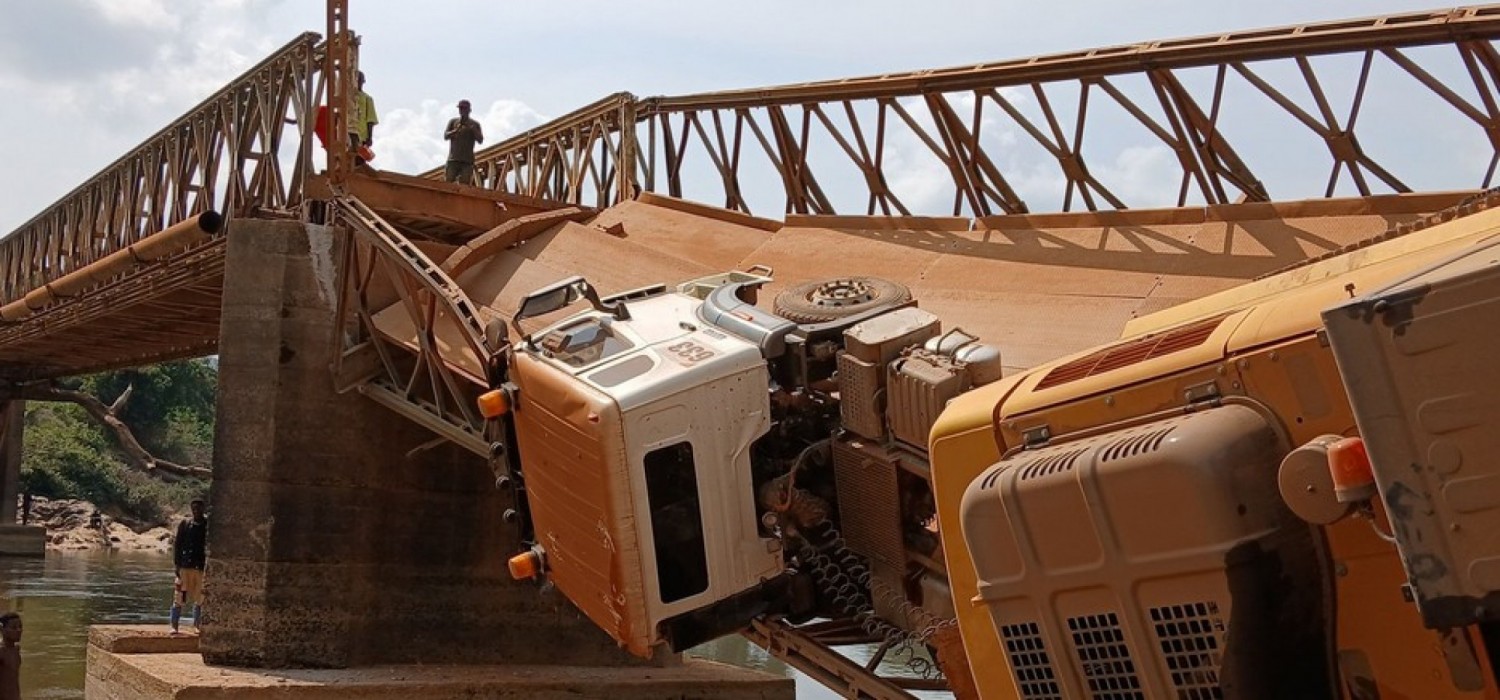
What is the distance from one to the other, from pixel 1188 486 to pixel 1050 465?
575 millimetres

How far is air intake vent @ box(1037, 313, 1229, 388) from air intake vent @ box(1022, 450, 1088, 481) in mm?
448

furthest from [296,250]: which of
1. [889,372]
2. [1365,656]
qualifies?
[1365,656]

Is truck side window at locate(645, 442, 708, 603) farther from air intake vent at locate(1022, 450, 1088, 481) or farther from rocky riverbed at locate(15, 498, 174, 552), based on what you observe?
rocky riverbed at locate(15, 498, 174, 552)

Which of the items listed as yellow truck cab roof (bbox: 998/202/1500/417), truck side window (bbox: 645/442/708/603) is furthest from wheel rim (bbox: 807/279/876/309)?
yellow truck cab roof (bbox: 998/202/1500/417)

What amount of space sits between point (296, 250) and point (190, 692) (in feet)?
14.1

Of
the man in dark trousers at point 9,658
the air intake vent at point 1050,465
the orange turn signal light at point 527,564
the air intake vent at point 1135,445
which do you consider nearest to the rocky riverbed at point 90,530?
the man in dark trousers at point 9,658

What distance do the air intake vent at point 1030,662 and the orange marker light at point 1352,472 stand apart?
1238mm

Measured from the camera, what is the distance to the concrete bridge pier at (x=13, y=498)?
124ft

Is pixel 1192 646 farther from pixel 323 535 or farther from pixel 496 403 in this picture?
pixel 323 535

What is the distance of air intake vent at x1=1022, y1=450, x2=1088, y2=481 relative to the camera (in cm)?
465

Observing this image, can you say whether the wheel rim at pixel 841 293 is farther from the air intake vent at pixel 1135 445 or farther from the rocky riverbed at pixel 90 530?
the rocky riverbed at pixel 90 530

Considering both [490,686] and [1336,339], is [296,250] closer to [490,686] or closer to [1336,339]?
[490,686]

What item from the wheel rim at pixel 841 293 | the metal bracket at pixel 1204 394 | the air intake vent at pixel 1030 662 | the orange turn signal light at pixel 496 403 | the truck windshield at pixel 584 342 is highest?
the wheel rim at pixel 841 293

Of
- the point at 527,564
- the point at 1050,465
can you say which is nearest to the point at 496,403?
the point at 527,564
